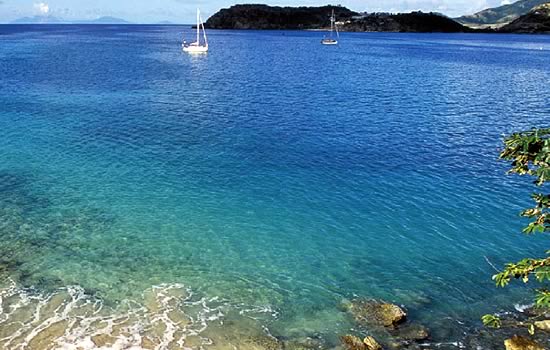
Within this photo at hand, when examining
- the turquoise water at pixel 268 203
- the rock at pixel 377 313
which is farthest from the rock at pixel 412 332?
the turquoise water at pixel 268 203

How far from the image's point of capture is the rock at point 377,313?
2559cm

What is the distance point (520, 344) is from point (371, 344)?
24.0 feet

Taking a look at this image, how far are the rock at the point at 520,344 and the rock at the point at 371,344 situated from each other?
20.9 feet

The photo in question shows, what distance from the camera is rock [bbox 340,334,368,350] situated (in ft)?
76.4

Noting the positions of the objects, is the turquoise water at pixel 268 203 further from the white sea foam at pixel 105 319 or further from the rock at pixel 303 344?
the rock at pixel 303 344

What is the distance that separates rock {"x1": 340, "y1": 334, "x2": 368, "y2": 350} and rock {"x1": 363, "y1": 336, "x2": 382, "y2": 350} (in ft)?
0.50

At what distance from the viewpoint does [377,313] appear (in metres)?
26.5

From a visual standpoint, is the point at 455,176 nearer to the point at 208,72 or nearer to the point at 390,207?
the point at 390,207

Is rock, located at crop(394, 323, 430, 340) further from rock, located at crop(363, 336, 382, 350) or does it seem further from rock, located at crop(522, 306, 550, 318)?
rock, located at crop(522, 306, 550, 318)

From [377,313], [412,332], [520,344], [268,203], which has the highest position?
[268,203]

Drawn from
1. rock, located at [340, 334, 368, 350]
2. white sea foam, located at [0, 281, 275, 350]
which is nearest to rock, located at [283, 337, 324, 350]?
rock, located at [340, 334, 368, 350]

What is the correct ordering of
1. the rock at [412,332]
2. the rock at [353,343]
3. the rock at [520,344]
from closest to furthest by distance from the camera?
the rock at [520,344] < the rock at [353,343] < the rock at [412,332]

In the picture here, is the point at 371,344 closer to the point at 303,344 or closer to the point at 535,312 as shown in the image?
the point at 303,344

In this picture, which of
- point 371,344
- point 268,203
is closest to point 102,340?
point 371,344
